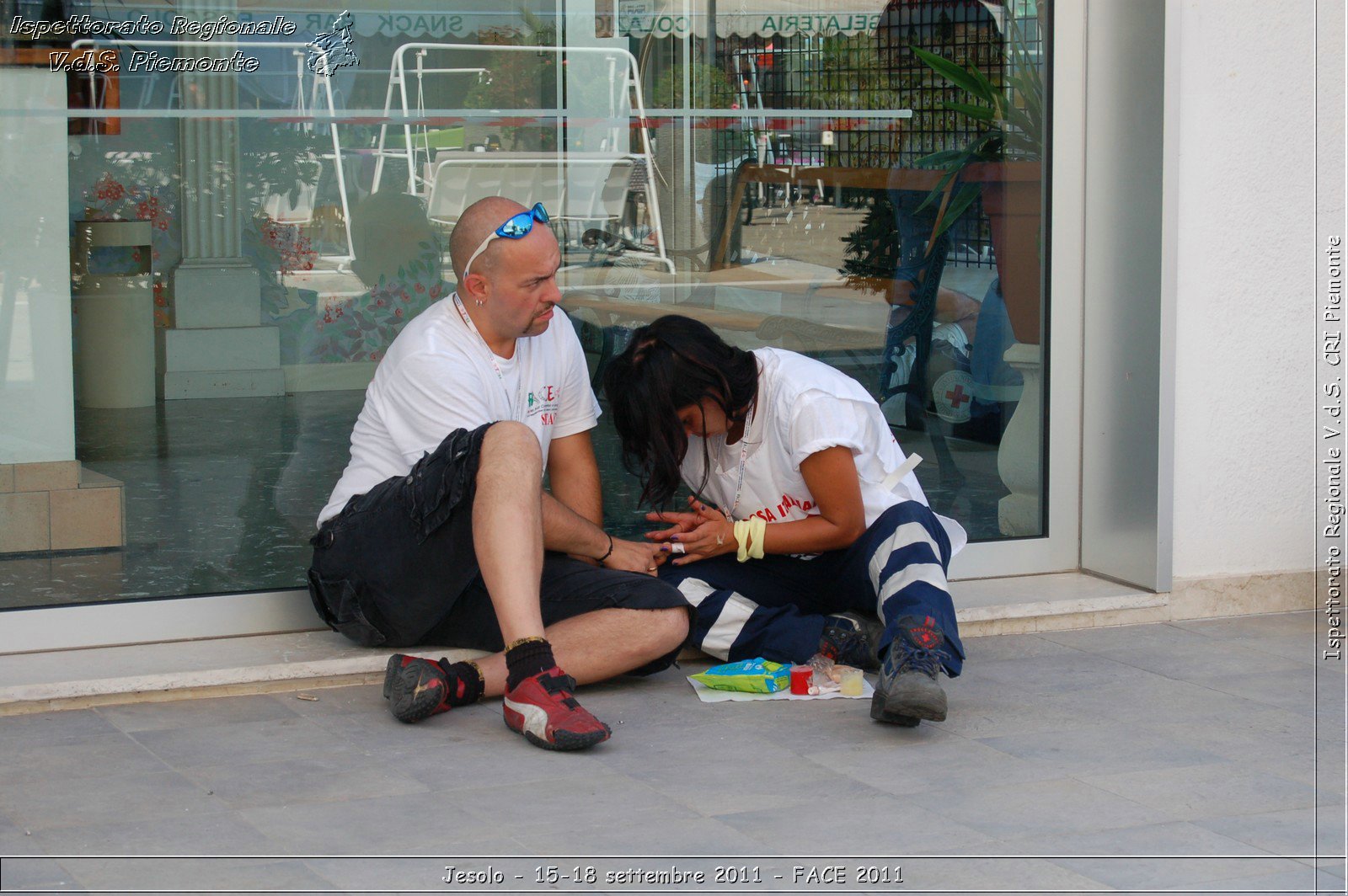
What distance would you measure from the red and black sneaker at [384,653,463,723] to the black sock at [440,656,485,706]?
0.01 meters

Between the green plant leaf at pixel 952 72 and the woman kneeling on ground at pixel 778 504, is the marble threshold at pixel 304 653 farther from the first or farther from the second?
the green plant leaf at pixel 952 72

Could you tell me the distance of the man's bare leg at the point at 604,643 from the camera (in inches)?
Result: 136

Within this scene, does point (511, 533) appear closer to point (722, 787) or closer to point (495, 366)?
point (495, 366)

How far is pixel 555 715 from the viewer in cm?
309

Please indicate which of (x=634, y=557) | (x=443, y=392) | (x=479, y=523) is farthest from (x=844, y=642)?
(x=443, y=392)

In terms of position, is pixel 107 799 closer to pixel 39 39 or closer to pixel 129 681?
pixel 129 681

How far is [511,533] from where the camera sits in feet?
10.5

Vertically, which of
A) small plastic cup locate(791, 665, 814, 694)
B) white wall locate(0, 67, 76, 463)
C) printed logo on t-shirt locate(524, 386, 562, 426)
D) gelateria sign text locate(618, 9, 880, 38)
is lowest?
small plastic cup locate(791, 665, 814, 694)

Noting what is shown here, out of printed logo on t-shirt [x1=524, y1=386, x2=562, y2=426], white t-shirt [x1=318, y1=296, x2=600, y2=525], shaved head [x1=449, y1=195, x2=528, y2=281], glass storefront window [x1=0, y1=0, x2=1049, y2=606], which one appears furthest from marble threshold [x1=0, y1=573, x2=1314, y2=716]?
shaved head [x1=449, y1=195, x2=528, y2=281]

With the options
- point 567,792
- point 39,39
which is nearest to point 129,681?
point 567,792

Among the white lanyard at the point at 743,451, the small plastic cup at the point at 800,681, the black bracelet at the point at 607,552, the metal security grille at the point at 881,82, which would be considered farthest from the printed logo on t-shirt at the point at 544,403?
the metal security grille at the point at 881,82

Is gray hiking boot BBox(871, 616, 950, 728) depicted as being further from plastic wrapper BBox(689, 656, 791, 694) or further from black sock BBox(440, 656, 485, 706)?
black sock BBox(440, 656, 485, 706)

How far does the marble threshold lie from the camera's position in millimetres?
3426

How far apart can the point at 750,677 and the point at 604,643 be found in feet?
1.19
